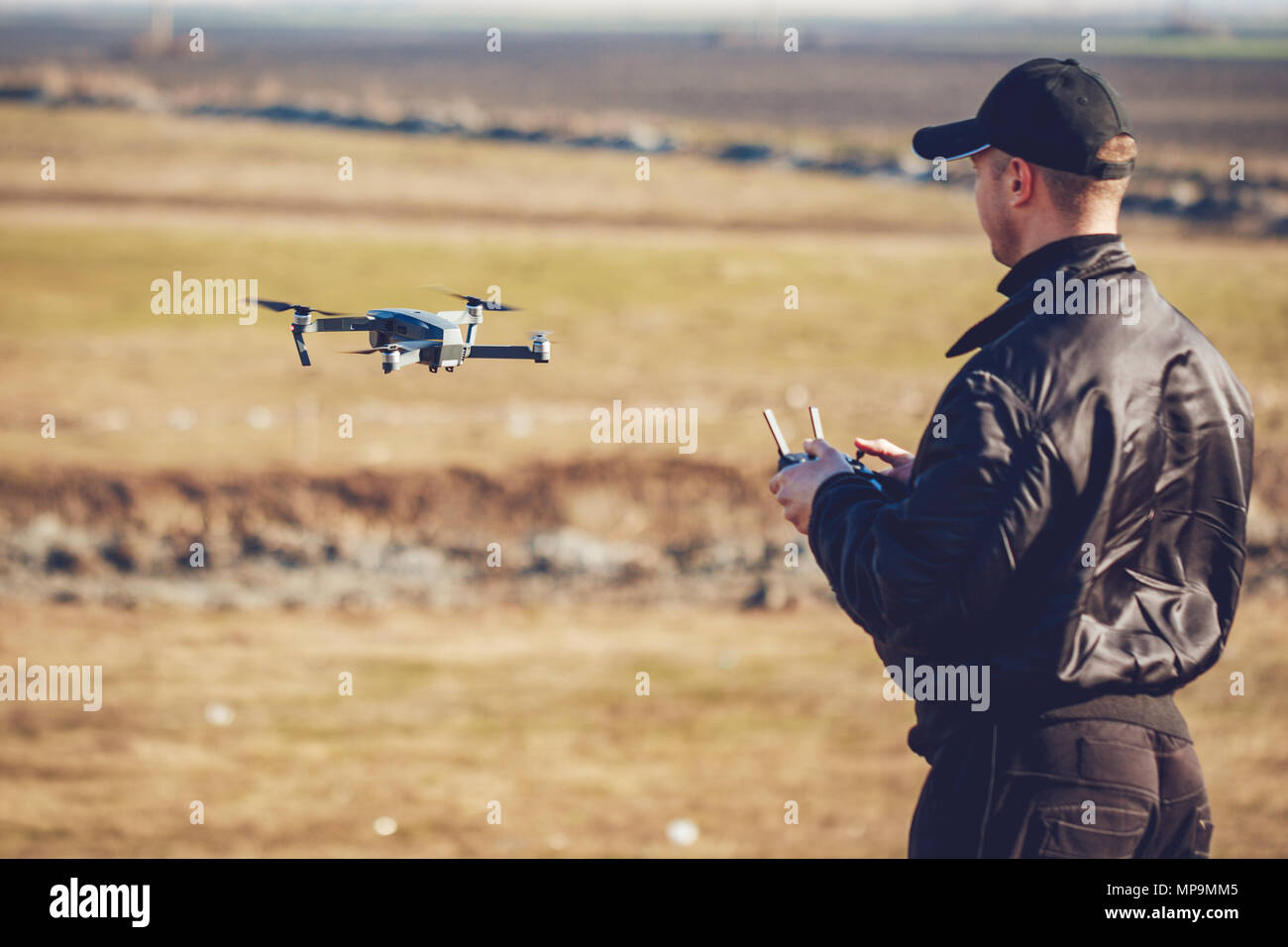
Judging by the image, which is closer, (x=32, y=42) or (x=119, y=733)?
(x=119, y=733)

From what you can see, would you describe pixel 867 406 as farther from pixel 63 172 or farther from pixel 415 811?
pixel 63 172

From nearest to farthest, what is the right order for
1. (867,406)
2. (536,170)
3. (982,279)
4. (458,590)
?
(458,590) → (867,406) → (982,279) → (536,170)

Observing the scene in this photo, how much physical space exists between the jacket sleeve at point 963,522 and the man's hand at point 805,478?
0.85 feet

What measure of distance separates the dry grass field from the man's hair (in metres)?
7.05

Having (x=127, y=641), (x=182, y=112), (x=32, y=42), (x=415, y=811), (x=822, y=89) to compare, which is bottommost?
(x=415, y=811)

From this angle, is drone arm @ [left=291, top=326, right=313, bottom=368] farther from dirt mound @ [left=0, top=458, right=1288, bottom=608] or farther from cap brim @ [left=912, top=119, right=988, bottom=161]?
dirt mound @ [left=0, top=458, right=1288, bottom=608]

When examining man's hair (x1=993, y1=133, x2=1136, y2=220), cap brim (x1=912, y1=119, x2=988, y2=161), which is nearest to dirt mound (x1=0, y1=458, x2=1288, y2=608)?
cap brim (x1=912, y1=119, x2=988, y2=161)

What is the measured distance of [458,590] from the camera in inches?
693

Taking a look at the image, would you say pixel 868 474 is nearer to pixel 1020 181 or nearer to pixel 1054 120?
pixel 1020 181

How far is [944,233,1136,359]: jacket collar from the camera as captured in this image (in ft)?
11.0

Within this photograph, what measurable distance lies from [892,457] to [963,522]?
69cm

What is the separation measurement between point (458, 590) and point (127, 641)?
3808 mm

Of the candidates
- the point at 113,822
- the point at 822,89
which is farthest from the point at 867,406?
the point at 822,89

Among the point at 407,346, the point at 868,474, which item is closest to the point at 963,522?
the point at 868,474
